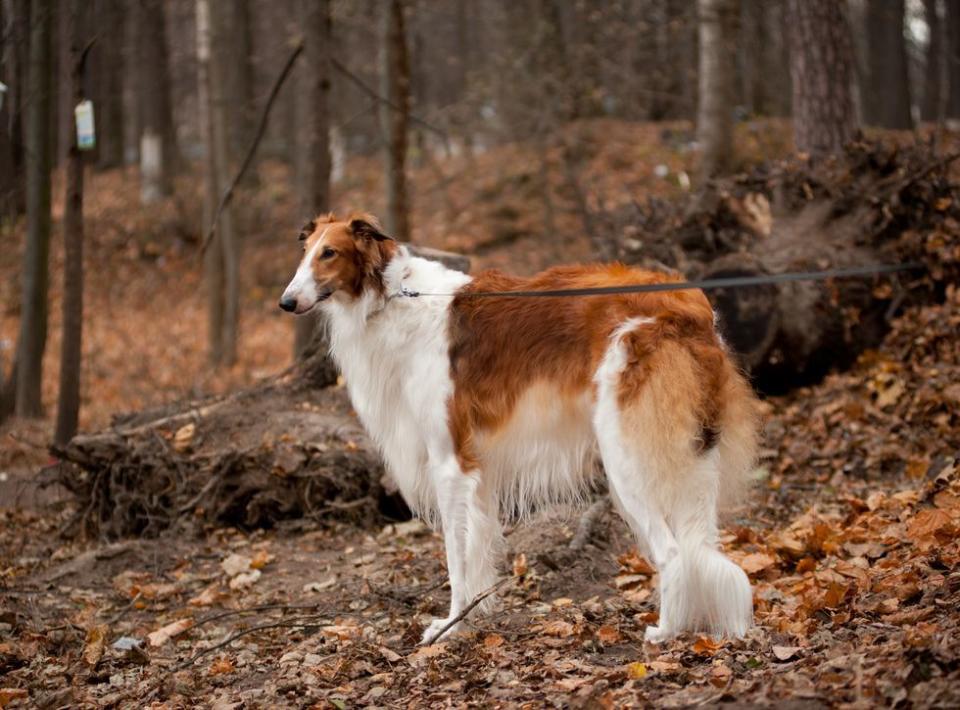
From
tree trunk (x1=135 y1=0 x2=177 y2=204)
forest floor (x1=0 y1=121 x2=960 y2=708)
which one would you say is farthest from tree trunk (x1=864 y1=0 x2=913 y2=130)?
tree trunk (x1=135 y1=0 x2=177 y2=204)

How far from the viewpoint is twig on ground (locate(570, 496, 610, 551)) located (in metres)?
6.01

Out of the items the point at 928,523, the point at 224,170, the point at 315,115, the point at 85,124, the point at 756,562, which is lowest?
the point at 756,562

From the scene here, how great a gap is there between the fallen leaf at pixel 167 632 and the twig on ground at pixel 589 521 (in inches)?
88.4

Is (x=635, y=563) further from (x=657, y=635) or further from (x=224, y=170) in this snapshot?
(x=224, y=170)

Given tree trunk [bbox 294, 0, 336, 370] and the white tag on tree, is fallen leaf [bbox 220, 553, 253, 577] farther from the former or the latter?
the white tag on tree

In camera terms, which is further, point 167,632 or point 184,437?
point 184,437

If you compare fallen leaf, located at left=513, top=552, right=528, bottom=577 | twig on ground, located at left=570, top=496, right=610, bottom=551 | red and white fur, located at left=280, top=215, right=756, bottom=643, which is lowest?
fallen leaf, located at left=513, top=552, right=528, bottom=577

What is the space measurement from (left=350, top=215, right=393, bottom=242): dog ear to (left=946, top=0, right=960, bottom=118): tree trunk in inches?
883

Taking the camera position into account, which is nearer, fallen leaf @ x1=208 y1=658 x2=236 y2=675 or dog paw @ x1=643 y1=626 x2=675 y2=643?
dog paw @ x1=643 y1=626 x2=675 y2=643

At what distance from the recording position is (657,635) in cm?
460

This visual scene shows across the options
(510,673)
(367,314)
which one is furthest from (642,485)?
A: (367,314)

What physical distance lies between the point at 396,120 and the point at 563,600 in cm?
805

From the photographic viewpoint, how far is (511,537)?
6.46 metres

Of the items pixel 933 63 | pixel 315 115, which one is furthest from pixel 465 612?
pixel 933 63
